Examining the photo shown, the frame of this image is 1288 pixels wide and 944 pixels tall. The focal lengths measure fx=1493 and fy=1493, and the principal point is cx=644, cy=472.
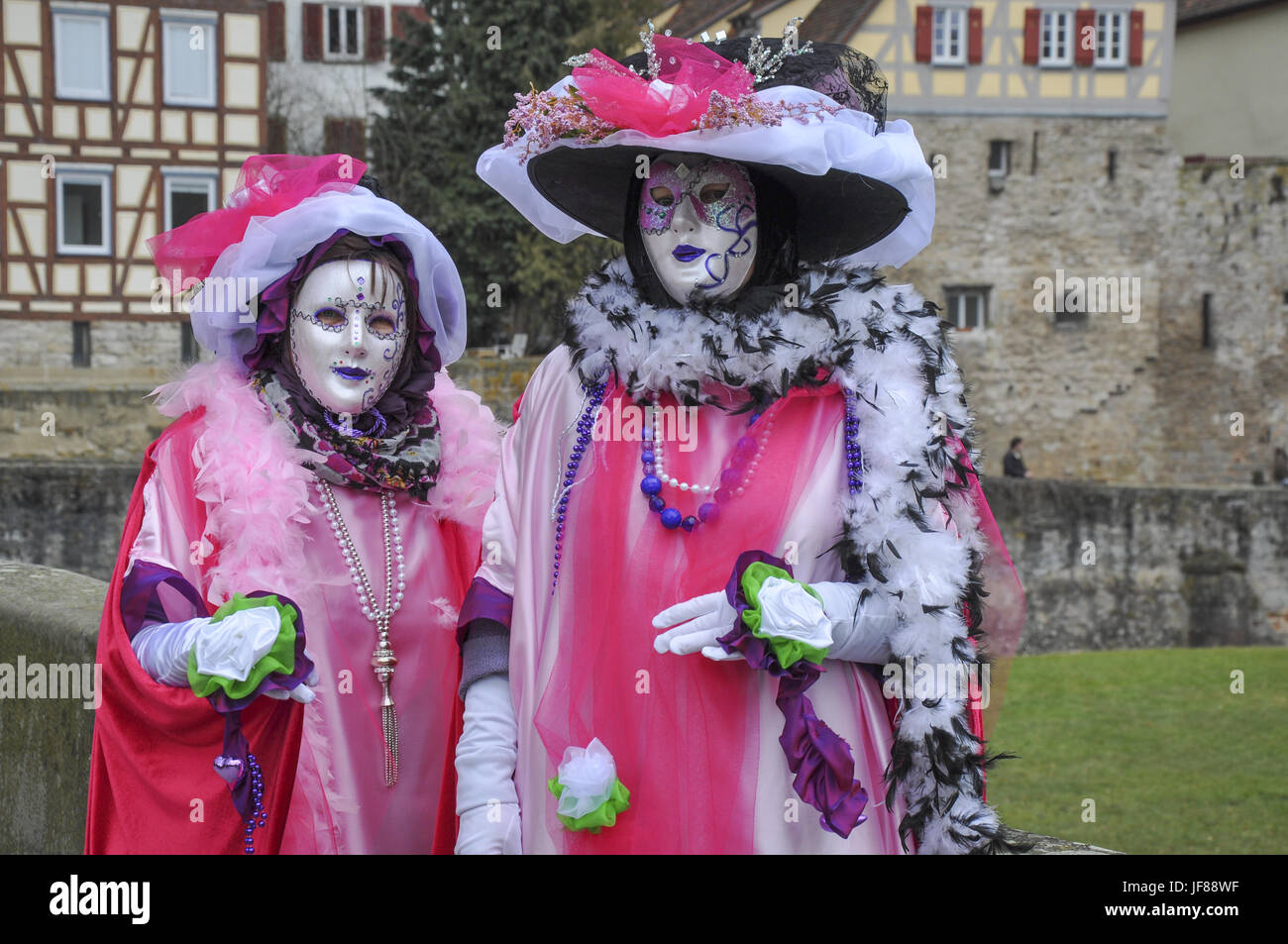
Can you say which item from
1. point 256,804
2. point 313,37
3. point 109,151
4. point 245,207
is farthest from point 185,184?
point 256,804

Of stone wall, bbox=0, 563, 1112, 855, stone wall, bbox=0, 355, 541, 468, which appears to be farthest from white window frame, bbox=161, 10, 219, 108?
stone wall, bbox=0, 563, 1112, 855

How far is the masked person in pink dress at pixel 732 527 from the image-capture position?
2666 millimetres

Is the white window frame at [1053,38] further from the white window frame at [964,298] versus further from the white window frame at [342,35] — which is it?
the white window frame at [342,35]

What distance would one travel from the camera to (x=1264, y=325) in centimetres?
2797

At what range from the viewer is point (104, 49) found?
22234 mm

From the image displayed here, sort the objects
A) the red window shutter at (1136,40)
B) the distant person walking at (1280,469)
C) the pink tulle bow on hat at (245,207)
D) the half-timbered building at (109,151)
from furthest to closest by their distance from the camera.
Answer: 1. the distant person walking at (1280,469)
2. the red window shutter at (1136,40)
3. the half-timbered building at (109,151)
4. the pink tulle bow on hat at (245,207)

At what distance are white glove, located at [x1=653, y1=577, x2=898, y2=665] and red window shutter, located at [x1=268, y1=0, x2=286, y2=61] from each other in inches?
1012

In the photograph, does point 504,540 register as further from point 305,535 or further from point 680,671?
point 305,535

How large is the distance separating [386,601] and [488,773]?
784mm

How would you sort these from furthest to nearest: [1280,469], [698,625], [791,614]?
[1280,469] < [698,625] < [791,614]

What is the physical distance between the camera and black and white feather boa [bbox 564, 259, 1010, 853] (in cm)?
266

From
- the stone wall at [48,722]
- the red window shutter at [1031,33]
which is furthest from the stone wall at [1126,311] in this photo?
the stone wall at [48,722]

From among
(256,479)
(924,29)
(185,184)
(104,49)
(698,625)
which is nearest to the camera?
(698,625)
